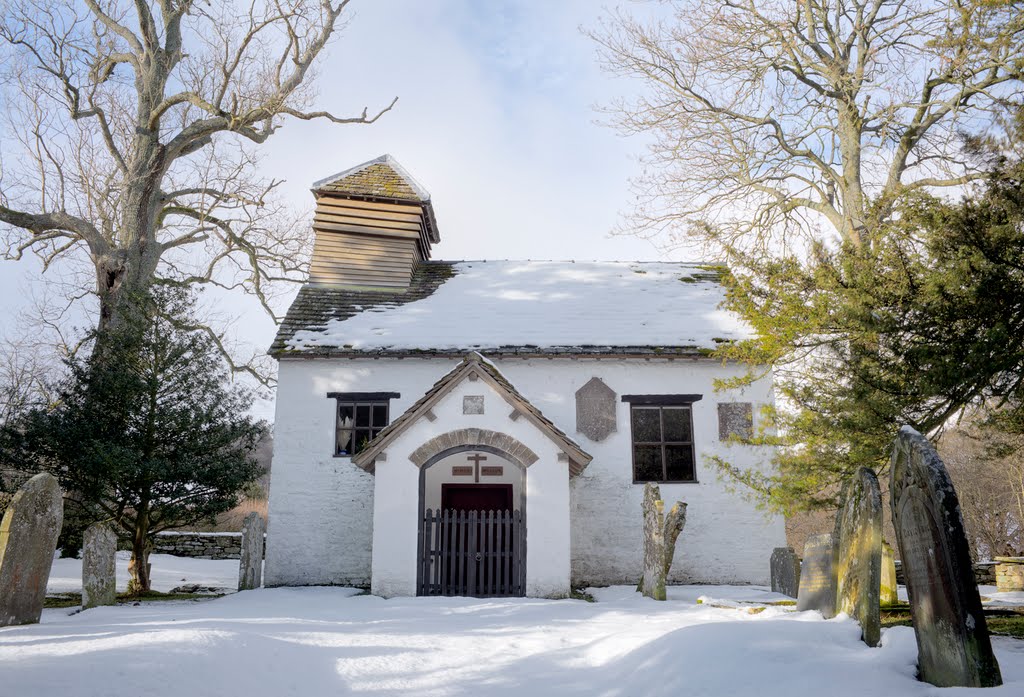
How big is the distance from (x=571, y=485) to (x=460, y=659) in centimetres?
837

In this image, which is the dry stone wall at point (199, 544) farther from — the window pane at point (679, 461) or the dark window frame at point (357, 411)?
the window pane at point (679, 461)

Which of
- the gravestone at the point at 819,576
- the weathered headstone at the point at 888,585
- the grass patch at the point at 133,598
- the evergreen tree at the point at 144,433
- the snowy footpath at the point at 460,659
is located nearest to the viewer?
the snowy footpath at the point at 460,659

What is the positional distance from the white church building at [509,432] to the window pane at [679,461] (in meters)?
0.03

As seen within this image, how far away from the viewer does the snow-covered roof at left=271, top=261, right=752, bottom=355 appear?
16125 millimetres

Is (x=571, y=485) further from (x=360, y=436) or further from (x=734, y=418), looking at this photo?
(x=360, y=436)

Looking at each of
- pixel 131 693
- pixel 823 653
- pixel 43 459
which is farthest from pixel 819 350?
pixel 43 459

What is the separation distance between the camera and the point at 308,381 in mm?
16109

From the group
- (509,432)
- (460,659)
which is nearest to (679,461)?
(509,432)

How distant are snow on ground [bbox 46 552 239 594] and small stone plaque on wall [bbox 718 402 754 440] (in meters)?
11.4

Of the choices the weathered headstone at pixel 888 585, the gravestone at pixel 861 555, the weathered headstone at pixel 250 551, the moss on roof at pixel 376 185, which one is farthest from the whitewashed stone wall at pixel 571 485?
the gravestone at pixel 861 555

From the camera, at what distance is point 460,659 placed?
7312 mm

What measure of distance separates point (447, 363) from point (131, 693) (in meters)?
11.0

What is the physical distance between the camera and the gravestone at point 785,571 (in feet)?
41.4

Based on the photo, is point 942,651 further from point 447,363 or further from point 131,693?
point 447,363
